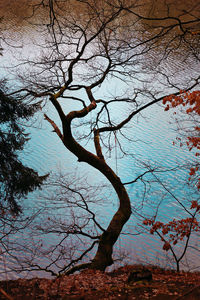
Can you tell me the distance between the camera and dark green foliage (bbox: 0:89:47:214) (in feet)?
24.0

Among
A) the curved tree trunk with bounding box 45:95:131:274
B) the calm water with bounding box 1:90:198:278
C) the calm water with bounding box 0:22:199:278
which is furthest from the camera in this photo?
the calm water with bounding box 1:90:198:278

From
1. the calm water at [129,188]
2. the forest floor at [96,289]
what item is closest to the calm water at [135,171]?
the calm water at [129,188]

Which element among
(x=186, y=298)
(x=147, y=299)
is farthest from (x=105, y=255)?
(x=186, y=298)

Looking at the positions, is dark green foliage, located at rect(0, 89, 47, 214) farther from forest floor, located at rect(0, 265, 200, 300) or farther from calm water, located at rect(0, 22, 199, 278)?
forest floor, located at rect(0, 265, 200, 300)

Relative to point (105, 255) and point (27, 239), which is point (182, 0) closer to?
point (105, 255)

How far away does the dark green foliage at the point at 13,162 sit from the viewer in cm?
733

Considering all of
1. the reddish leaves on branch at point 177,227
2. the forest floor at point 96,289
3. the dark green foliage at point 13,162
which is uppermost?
the dark green foliage at point 13,162

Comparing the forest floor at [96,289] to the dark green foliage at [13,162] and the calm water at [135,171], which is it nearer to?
the calm water at [135,171]

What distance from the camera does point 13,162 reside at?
7633 mm

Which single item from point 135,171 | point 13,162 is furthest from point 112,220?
point 135,171

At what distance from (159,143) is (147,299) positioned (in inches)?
296

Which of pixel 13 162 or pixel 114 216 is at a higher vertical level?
pixel 13 162

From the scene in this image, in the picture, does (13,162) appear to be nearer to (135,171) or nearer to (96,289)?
(135,171)

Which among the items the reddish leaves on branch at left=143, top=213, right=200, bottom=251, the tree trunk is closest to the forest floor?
the tree trunk
